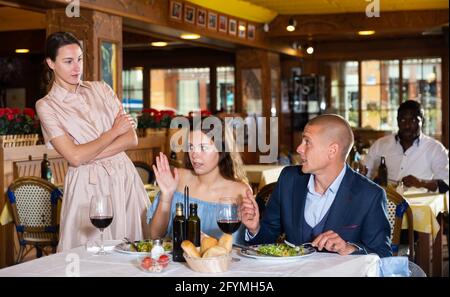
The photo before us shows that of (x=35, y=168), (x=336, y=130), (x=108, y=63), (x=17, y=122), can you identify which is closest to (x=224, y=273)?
(x=336, y=130)

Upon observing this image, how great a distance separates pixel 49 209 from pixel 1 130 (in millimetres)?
1293

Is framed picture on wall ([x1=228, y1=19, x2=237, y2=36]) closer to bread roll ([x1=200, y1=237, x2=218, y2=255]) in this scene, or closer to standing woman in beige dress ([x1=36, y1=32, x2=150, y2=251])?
standing woman in beige dress ([x1=36, y1=32, x2=150, y2=251])

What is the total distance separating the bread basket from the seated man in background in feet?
10.8

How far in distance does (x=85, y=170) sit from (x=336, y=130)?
4.19ft

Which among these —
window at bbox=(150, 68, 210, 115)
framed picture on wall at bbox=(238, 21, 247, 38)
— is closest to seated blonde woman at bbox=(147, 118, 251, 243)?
framed picture on wall at bbox=(238, 21, 247, 38)

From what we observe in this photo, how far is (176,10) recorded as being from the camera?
9.09 meters

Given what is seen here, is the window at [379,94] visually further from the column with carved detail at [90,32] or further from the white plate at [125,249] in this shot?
the white plate at [125,249]

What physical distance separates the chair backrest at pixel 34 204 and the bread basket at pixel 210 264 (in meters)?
3.04

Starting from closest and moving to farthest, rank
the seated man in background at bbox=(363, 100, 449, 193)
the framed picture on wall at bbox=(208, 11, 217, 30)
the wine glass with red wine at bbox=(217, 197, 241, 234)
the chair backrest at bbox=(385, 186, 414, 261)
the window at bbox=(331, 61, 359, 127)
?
the wine glass with red wine at bbox=(217, 197, 241, 234), the chair backrest at bbox=(385, 186, 414, 261), the seated man in background at bbox=(363, 100, 449, 193), the framed picture on wall at bbox=(208, 11, 217, 30), the window at bbox=(331, 61, 359, 127)

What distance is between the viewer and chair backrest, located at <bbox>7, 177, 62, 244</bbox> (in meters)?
5.32

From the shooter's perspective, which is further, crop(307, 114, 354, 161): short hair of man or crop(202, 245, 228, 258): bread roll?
crop(307, 114, 354, 161): short hair of man

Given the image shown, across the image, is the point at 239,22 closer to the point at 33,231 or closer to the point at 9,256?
the point at 9,256

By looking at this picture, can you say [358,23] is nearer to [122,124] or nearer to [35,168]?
[35,168]

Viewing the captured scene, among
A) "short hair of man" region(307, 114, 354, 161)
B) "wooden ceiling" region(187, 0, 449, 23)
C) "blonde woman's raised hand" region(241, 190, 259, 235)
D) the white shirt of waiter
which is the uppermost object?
"wooden ceiling" region(187, 0, 449, 23)
